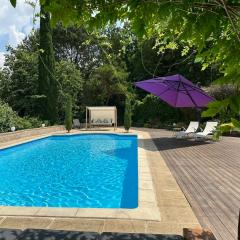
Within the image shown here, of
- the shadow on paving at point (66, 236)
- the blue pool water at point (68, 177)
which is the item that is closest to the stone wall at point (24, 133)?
the blue pool water at point (68, 177)

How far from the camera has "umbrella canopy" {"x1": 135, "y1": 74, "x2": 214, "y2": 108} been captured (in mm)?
16189

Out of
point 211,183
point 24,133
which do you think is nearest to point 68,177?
point 211,183

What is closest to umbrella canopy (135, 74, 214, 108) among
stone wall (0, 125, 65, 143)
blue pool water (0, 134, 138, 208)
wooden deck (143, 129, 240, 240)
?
blue pool water (0, 134, 138, 208)

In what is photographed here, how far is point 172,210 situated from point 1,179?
20.2ft

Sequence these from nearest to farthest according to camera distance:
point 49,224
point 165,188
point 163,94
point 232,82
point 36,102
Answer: point 232,82
point 49,224
point 165,188
point 163,94
point 36,102

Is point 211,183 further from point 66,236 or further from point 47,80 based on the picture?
point 47,80

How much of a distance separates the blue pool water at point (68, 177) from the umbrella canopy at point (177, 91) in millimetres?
3503

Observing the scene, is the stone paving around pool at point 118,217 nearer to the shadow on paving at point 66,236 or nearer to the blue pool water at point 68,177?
the shadow on paving at point 66,236

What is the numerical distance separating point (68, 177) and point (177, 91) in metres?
9.03

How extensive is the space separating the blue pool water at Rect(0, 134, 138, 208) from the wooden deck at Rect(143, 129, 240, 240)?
1.20 meters

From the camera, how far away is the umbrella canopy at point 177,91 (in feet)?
53.1

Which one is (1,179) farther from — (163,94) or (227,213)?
(163,94)

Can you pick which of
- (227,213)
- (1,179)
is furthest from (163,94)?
(227,213)

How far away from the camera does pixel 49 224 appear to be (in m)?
4.48
